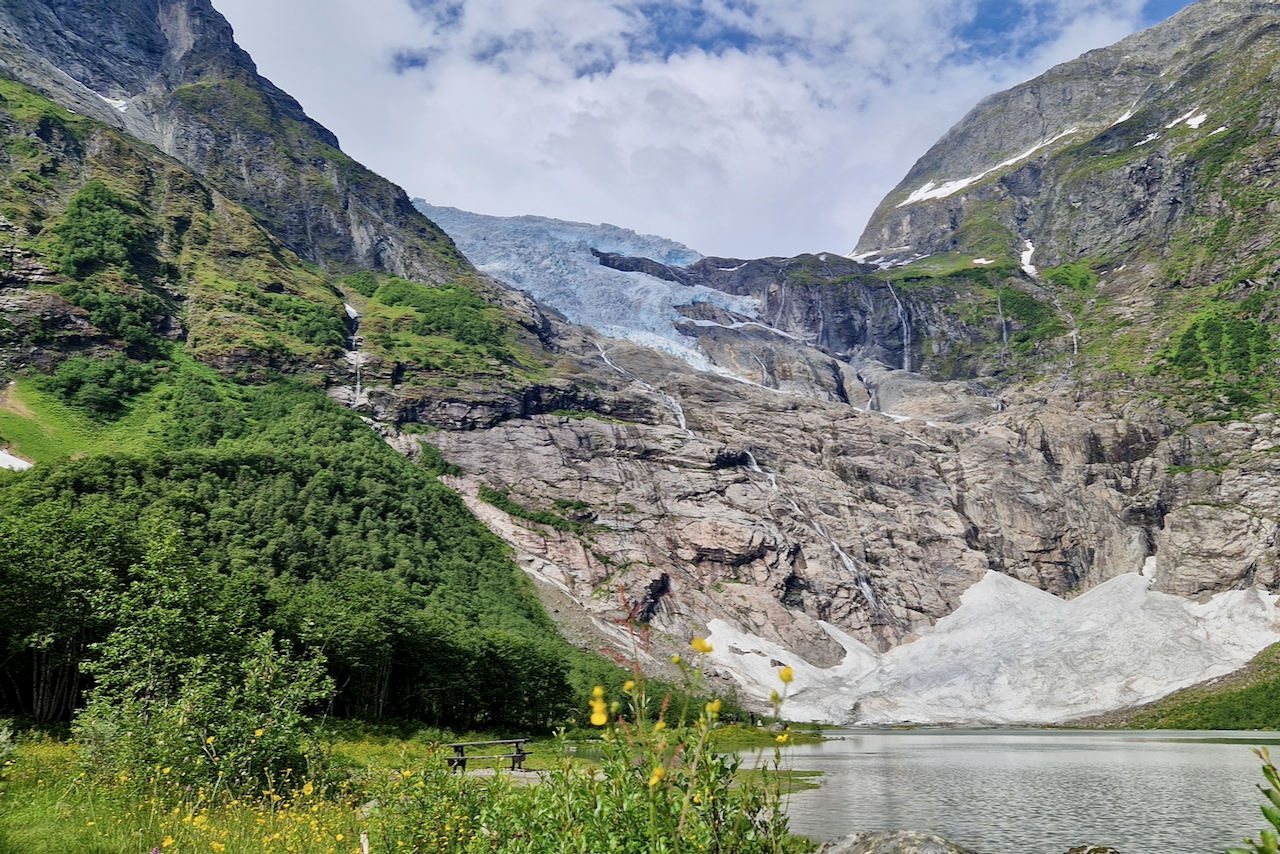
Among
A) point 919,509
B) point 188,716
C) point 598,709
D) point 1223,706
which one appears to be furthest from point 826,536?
point 598,709

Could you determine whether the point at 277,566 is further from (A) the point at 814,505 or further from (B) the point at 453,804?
(A) the point at 814,505

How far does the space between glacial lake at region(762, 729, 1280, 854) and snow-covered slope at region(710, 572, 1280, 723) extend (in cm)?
4689

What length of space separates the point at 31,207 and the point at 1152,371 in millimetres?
244208

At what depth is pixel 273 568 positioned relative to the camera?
8300 centimetres

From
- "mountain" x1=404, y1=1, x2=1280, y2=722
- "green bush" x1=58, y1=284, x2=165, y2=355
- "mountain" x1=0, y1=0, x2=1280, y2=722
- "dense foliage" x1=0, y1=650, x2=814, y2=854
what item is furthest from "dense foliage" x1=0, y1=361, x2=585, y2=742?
"mountain" x1=404, y1=1, x2=1280, y2=722

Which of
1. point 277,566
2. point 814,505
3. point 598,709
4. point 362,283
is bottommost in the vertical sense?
point 598,709

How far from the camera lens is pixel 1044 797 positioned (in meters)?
42.4

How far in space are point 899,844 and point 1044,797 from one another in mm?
36082

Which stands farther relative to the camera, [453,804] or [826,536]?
[826,536]

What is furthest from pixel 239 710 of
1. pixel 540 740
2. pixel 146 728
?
pixel 540 740

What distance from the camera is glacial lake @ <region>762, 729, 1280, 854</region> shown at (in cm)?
3081

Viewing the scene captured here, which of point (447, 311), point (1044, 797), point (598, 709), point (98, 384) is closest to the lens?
point (598, 709)

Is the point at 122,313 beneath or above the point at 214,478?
above

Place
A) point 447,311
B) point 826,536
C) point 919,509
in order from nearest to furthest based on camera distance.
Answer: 1. point 826,536
2. point 919,509
3. point 447,311
